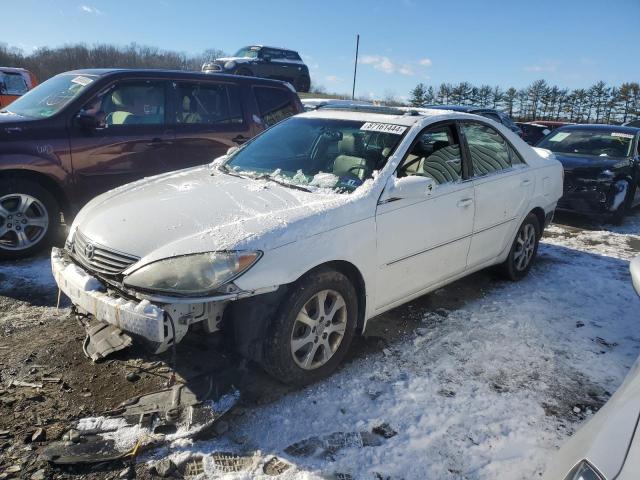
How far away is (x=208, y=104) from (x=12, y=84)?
1109 cm

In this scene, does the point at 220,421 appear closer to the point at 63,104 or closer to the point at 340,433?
the point at 340,433

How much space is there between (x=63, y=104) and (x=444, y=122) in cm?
385

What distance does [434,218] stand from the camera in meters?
3.50

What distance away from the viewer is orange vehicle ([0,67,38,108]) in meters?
13.3

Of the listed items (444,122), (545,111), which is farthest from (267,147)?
(545,111)

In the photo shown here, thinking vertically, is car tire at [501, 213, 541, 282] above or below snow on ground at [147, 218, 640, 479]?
above

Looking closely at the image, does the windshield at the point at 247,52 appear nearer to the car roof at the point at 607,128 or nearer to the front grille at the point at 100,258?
the car roof at the point at 607,128

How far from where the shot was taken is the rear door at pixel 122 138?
5.01 m

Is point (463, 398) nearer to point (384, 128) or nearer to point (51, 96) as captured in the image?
point (384, 128)

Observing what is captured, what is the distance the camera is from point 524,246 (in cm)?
480

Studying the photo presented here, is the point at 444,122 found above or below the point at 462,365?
above

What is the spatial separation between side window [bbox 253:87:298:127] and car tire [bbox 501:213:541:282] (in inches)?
135

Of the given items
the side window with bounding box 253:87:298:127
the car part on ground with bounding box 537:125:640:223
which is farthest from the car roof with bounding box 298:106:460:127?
the car part on ground with bounding box 537:125:640:223

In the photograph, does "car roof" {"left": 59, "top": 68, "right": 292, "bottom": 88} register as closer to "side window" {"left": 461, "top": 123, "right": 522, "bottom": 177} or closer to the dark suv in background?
"side window" {"left": 461, "top": 123, "right": 522, "bottom": 177}
